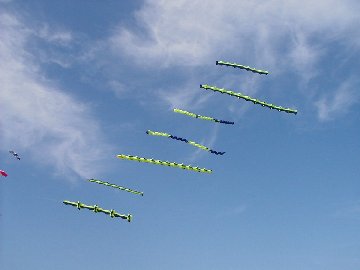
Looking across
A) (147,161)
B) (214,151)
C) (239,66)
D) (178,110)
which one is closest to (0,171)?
(147,161)

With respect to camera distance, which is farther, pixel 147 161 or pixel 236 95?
pixel 147 161

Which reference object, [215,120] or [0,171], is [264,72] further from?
[0,171]

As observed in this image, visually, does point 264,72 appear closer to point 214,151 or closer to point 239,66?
point 239,66

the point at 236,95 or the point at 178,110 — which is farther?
the point at 178,110

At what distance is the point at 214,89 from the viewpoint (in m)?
163

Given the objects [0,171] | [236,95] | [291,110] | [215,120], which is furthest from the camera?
[0,171]

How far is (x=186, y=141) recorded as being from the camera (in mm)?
170875

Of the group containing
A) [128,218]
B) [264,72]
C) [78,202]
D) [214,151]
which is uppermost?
[264,72]

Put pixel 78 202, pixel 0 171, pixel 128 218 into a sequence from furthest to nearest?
pixel 0 171
pixel 78 202
pixel 128 218

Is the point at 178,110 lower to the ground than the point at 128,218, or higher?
higher

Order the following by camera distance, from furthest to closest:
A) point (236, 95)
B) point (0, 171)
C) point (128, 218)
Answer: point (0, 171) < point (236, 95) < point (128, 218)

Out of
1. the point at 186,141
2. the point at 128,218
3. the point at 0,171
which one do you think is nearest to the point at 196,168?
the point at 186,141

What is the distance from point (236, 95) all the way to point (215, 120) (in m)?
15.0

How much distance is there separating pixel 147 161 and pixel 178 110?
23.8 meters
